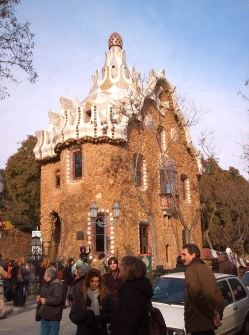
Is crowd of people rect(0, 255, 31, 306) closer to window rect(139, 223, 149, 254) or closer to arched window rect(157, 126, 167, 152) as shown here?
window rect(139, 223, 149, 254)

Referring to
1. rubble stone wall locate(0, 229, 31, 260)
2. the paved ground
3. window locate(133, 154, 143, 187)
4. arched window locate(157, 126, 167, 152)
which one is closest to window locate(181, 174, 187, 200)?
arched window locate(157, 126, 167, 152)

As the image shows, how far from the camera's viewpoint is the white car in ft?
23.8

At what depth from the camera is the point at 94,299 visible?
194 inches

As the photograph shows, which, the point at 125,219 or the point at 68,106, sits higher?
the point at 68,106

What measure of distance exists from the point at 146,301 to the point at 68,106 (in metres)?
22.3

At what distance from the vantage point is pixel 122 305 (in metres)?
4.02

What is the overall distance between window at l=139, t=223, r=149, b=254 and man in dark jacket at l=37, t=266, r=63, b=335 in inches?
732

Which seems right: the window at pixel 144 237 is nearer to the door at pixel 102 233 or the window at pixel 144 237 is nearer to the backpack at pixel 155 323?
the door at pixel 102 233

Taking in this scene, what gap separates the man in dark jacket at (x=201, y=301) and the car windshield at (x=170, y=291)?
92.1 inches

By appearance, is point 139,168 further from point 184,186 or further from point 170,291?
point 170,291

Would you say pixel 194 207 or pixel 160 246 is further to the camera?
pixel 194 207

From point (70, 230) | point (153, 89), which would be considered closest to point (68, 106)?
point (153, 89)

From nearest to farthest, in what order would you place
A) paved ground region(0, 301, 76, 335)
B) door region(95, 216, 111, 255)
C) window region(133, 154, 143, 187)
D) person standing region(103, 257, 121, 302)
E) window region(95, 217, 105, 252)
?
person standing region(103, 257, 121, 302), paved ground region(0, 301, 76, 335), door region(95, 216, 111, 255), window region(95, 217, 105, 252), window region(133, 154, 143, 187)

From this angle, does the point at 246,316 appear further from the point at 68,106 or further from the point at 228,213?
the point at 228,213
